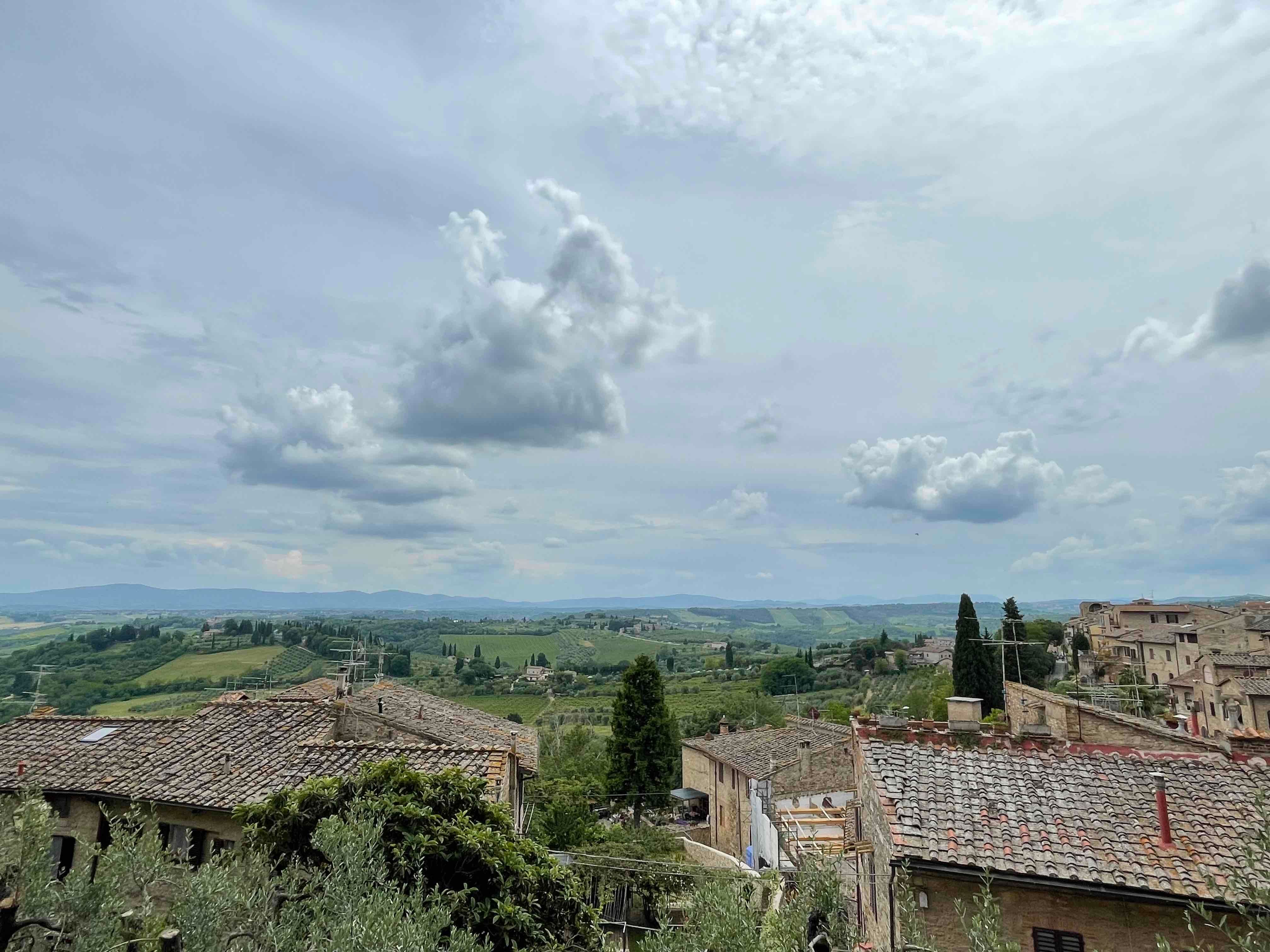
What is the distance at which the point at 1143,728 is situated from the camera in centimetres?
1628

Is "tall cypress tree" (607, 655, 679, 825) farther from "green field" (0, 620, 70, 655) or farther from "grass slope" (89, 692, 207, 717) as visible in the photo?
"green field" (0, 620, 70, 655)

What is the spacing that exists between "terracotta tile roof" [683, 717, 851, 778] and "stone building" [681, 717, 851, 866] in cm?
A: 7

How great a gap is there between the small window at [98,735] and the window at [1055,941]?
2347cm

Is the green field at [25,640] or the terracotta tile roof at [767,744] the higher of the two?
the terracotta tile roof at [767,744]

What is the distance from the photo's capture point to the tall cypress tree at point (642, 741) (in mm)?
47969

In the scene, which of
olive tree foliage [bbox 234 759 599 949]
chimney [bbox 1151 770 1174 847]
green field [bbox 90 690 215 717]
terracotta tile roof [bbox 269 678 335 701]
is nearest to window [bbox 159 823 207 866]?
olive tree foliage [bbox 234 759 599 949]

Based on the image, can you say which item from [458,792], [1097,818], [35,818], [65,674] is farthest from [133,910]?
[65,674]

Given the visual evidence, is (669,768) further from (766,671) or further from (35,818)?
(766,671)

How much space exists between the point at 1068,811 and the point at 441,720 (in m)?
20.7

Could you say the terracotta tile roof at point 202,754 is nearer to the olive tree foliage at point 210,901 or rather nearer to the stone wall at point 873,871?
the olive tree foliage at point 210,901

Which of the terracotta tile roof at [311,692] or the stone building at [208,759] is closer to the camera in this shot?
the stone building at [208,759]

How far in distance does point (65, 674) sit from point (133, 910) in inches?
4611

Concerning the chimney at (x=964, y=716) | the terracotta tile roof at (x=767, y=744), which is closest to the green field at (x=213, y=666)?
the terracotta tile roof at (x=767, y=744)

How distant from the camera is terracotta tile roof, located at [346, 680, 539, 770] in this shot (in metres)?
22.3
